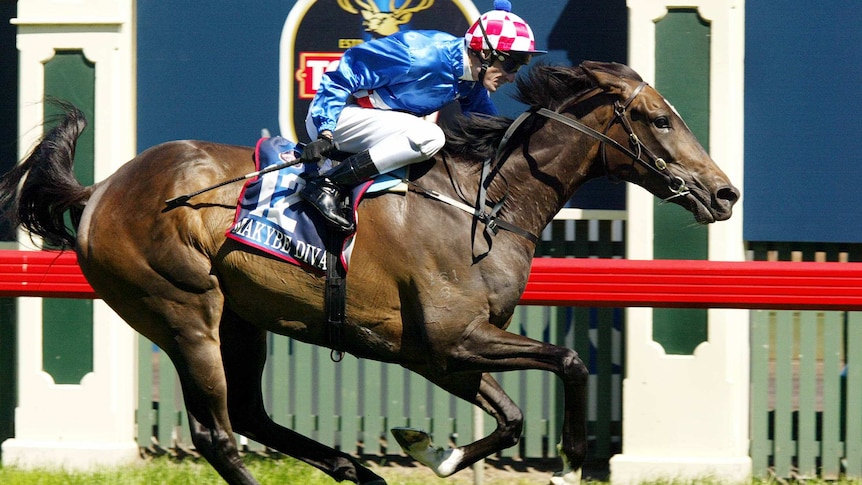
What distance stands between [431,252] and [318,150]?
59 cm

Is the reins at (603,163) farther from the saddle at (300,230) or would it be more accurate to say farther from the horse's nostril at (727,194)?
the saddle at (300,230)

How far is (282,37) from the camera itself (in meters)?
6.24

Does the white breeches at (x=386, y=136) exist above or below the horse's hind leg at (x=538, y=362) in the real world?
above

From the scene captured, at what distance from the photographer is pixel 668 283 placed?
5.43m

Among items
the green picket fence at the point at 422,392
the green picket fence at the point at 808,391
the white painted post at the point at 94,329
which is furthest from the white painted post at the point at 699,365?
the white painted post at the point at 94,329

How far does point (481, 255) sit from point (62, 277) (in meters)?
2.30

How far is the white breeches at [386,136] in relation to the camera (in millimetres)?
4508

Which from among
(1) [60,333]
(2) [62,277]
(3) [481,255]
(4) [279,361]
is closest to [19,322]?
(1) [60,333]

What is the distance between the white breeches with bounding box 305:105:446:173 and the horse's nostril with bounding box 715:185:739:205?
109 cm

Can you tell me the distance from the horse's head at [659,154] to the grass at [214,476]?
1739mm

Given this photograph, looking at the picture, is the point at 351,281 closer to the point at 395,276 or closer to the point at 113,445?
the point at 395,276

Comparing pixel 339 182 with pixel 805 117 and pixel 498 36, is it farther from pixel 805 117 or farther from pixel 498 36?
pixel 805 117

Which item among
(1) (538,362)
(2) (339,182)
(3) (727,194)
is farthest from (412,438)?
(3) (727,194)

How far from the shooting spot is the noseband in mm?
4531
